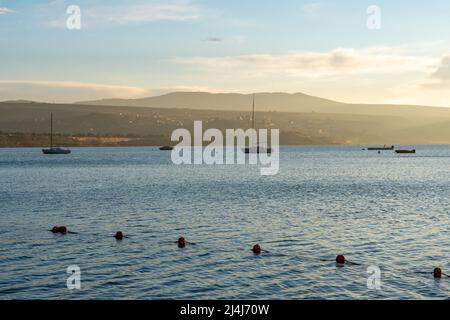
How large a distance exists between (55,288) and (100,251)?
10.6 meters

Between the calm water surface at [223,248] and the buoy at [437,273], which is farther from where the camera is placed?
the buoy at [437,273]

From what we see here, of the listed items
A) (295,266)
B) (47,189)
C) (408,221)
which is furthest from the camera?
(47,189)

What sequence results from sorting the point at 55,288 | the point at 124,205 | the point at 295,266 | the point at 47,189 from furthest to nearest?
the point at 47,189
the point at 124,205
the point at 295,266
the point at 55,288

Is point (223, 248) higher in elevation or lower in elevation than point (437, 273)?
lower

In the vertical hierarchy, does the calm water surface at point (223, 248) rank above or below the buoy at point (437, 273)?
below

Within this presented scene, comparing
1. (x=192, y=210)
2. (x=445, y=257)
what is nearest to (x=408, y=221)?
(x=445, y=257)

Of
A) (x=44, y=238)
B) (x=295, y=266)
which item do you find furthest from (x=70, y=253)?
(x=295, y=266)

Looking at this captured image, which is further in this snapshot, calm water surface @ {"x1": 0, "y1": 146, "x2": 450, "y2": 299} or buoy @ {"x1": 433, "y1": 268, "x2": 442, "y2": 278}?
buoy @ {"x1": 433, "y1": 268, "x2": 442, "y2": 278}

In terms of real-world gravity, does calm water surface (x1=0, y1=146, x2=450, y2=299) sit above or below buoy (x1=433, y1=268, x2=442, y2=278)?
below

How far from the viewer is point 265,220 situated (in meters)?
58.0

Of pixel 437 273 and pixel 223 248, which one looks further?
pixel 223 248
